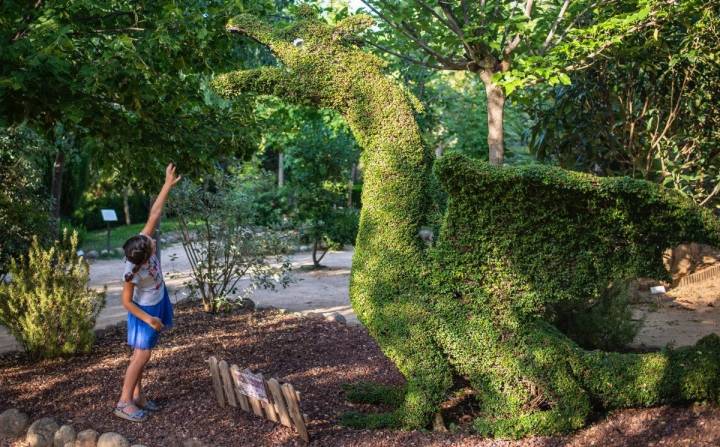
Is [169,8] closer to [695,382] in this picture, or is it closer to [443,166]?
[443,166]

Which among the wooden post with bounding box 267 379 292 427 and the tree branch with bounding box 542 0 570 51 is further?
the tree branch with bounding box 542 0 570 51

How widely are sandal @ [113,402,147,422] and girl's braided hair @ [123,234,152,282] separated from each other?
1008 millimetres

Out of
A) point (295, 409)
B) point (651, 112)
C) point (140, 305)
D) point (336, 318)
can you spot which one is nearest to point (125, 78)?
point (140, 305)

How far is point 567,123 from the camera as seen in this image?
35.5 ft

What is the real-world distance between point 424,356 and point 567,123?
6.97 metres

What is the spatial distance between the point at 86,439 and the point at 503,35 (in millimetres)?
5193

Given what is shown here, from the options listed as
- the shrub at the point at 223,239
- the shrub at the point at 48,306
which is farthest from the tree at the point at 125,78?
the shrub at the point at 223,239

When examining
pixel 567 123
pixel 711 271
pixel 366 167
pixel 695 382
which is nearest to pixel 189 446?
pixel 366 167

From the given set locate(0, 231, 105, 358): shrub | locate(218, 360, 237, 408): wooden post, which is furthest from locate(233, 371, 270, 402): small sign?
locate(0, 231, 105, 358): shrub

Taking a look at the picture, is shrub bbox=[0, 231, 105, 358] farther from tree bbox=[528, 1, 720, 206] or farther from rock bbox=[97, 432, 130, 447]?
tree bbox=[528, 1, 720, 206]

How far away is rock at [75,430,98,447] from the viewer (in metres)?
5.02

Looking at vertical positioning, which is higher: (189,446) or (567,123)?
(567,123)

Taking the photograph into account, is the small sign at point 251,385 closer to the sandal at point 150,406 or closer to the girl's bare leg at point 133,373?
the girl's bare leg at point 133,373

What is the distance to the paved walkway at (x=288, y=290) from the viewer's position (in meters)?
10.6
